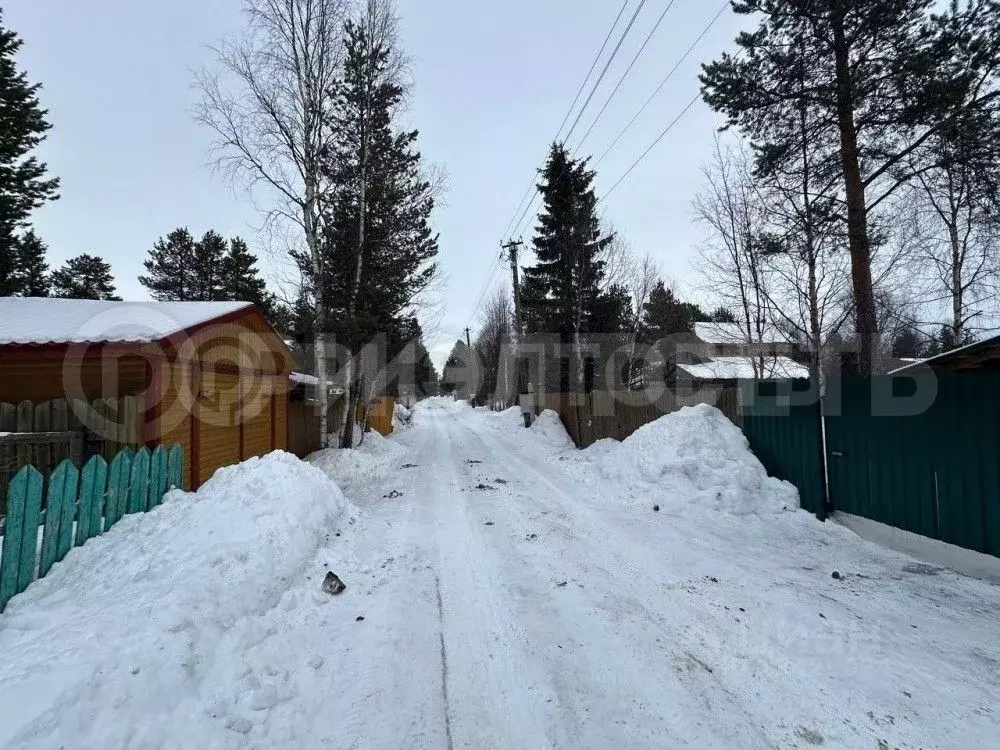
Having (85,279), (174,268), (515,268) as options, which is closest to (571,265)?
(515,268)

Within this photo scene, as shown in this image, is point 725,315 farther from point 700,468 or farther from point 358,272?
point 358,272

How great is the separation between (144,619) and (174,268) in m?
38.8

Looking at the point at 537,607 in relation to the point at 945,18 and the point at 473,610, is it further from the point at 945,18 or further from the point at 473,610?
the point at 945,18

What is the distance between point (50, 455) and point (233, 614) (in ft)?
15.6

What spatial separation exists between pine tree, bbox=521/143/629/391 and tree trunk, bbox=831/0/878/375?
11.2 metres

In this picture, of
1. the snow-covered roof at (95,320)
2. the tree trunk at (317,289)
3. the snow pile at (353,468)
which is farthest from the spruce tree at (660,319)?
the snow-covered roof at (95,320)

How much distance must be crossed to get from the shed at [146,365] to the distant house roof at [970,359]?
10.8m

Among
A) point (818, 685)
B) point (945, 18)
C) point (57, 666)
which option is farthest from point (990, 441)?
point (57, 666)

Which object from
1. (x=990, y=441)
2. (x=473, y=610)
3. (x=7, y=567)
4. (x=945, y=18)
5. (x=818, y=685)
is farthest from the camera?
(x=945, y=18)

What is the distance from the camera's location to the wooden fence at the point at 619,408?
9430 millimetres

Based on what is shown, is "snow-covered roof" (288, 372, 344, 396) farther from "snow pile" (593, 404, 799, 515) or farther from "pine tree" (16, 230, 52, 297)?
"pine tree" (16, 230, 52, 297)

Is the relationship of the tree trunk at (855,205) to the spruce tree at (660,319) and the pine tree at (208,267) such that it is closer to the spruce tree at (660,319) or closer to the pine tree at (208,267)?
the spruce tree at (660,319)

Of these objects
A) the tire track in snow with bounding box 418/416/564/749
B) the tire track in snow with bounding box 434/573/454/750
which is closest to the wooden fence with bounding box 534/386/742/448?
the tire track in snow with bounding box 418/416/564/749

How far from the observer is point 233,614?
12.3 feet
